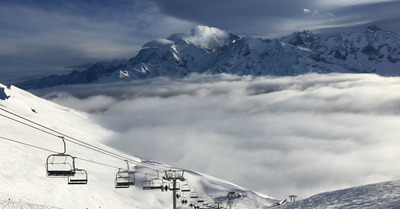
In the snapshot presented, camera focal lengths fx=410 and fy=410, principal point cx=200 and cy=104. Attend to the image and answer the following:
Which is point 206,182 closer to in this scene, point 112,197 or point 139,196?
point 139,196

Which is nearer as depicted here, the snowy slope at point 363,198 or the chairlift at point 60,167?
the chairlift at point 60,167

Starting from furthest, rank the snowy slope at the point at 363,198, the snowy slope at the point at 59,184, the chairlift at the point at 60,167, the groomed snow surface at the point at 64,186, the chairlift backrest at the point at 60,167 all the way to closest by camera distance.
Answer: the snowy slope at the point at 59,184
the groomed snow surface at the point at 64,186
the snowy slope at the point at 363,198
the chairlift backrest at the point at 60,167
the chairlift at the point at 60,167

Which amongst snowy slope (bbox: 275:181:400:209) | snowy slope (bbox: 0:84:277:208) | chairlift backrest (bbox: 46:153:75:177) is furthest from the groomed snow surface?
chairlift backrest (bbox: 46:153:75:177)

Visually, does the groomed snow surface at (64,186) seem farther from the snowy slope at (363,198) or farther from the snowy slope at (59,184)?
the snowy slope at (363,198)

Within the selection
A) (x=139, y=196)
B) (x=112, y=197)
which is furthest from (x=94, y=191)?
(x=139, y=196)

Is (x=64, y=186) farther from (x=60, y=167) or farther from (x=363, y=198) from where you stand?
(x=363, y=198)

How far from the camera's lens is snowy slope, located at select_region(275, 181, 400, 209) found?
30188mm

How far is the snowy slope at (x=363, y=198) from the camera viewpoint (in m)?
30.2

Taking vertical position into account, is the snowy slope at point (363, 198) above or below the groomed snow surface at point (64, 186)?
below

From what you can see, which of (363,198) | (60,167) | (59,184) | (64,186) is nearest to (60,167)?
(60,167)

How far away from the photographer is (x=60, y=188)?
11281 centimetres

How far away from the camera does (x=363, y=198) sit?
1337 inches

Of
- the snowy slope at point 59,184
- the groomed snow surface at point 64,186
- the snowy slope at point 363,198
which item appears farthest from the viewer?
the snowy slope at point 59,184

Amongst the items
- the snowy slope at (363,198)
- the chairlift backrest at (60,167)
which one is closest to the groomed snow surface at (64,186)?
the snowy slope at (363,198)
